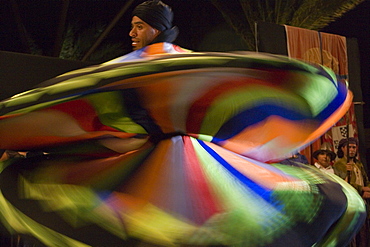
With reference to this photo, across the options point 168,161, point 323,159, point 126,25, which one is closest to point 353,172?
point 323,159

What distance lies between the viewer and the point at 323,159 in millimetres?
3910

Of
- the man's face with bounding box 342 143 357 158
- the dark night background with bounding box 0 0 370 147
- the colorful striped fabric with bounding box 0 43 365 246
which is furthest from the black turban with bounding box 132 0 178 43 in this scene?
the dark night background with bounding box 0 0 370 147

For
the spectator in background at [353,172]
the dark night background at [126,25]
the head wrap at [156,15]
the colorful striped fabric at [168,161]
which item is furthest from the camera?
the dark night background at [126,25]

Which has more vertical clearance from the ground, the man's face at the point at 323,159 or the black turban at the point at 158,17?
the black turban at the point at 158,17

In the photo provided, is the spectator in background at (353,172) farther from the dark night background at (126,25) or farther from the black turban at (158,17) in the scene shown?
the dark night background at (126,25)

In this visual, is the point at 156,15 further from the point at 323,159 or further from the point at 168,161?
the point at 323,159

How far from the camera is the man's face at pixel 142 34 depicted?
5.15 feet

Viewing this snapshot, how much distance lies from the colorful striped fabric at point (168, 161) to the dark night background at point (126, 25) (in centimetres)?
604

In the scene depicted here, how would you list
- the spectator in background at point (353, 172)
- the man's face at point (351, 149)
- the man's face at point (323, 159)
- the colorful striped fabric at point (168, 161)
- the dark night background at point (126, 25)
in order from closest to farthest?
the colorful striped fabric at point (168, 161) → the spectator in background at point (353, 172) → the man's face at point (323, 159) → the man's face at point (351, 149) → the dark night background at point (126, 25)

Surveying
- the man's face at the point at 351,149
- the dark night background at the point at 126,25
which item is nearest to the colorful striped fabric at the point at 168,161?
the man's face at the point at 351,149

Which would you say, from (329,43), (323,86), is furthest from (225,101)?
(329,43)

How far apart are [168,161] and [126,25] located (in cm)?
705

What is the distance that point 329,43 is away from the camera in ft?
16.7

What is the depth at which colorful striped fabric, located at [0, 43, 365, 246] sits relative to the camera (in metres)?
0.96
